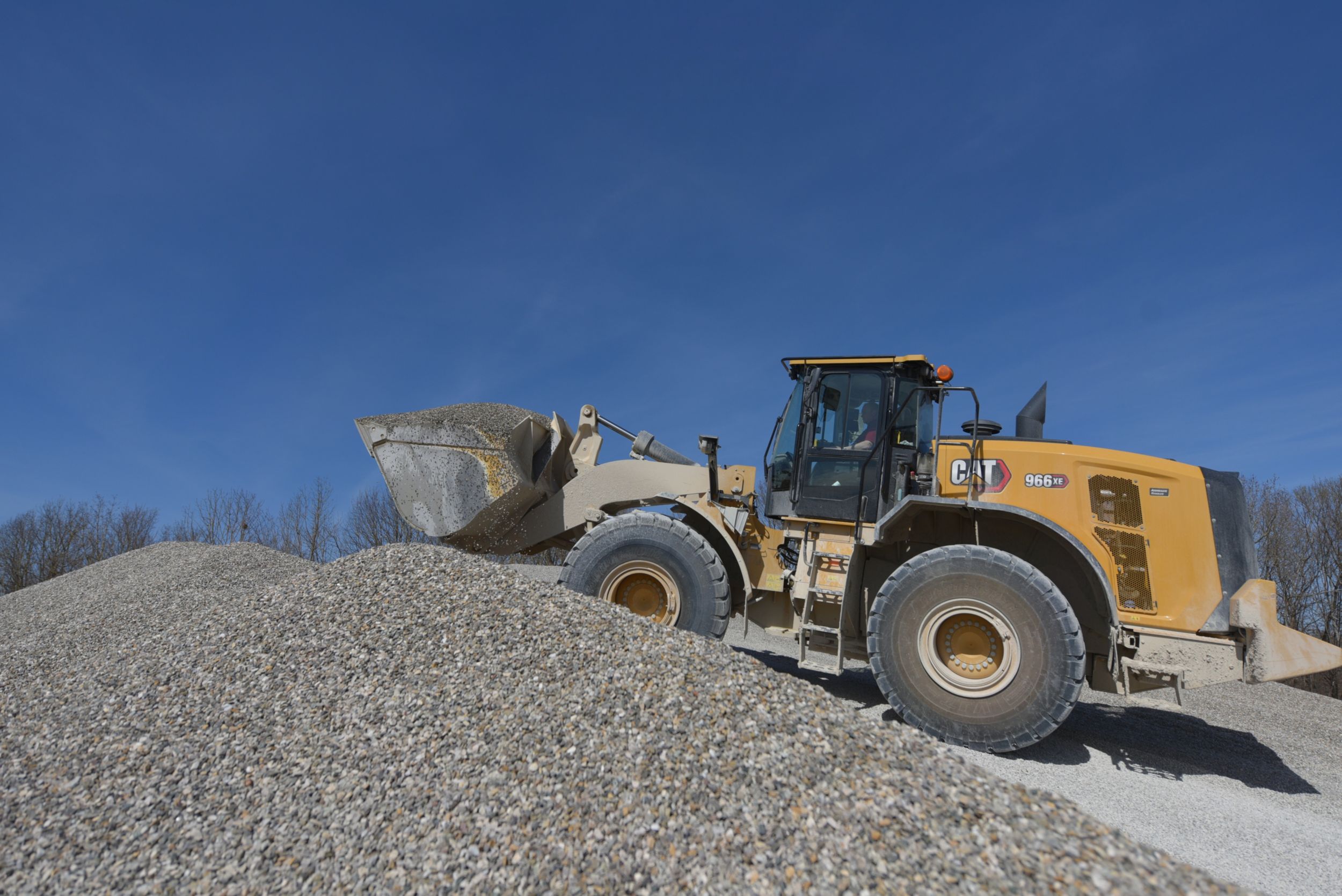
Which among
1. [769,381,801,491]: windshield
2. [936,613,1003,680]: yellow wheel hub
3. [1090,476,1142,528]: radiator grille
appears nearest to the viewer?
[936,613,1003,680]: yellow wheel hub

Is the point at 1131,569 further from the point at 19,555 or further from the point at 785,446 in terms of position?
the point at 19,555

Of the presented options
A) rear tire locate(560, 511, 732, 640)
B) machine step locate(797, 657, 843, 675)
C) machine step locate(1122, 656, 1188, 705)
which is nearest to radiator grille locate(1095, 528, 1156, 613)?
machine step locate(1122, 656, 1188, 705)

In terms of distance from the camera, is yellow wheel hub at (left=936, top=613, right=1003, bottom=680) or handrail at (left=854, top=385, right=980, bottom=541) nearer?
yellow wheel hub at (left=936, top=613, right=1003, bottom=680)

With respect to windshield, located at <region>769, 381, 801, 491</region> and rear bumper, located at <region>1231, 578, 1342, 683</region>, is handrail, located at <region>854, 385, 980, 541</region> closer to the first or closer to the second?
windshield, located at <region>769, 381, 801, 491</region>

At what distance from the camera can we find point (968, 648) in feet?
16.3

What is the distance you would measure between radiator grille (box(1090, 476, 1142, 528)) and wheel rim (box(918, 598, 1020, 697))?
112 centimetres

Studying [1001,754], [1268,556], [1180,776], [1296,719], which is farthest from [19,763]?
[1268,556]

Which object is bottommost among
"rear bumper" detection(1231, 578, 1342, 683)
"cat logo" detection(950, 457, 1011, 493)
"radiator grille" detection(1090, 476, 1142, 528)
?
"rear bumper" detection(1231, 578, 1342, 683)

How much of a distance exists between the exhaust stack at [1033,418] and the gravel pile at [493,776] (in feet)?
10.1

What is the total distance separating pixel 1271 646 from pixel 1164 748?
1.53m

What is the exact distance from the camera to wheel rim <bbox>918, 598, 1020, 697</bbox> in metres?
4.78

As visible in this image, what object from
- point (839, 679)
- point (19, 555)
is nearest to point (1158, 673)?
point (839, 679)

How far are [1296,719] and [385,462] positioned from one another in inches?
380

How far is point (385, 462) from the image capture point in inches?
289
